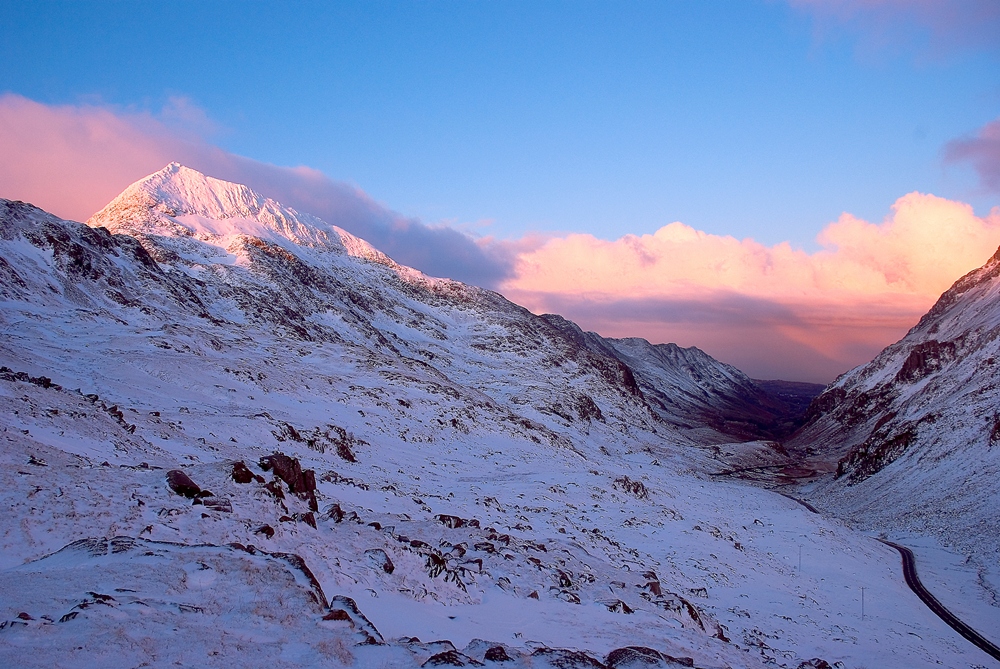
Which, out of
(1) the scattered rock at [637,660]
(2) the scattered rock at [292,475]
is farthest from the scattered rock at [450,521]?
(1) the scattered rock at [637,660]

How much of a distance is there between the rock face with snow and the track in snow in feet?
29.0

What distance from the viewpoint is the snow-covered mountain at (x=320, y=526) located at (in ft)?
26.8

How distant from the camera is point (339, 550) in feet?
41.9

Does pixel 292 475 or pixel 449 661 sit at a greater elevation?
pixel 449 661

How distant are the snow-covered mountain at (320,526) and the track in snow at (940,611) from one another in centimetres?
105

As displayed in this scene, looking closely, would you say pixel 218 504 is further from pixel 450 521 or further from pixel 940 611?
pixel 940 611

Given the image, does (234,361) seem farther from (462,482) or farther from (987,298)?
(987,298)

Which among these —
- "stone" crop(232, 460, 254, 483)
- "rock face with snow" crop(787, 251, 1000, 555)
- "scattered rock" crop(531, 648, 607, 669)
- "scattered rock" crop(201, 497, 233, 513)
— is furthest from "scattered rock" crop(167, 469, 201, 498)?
"rock face with snow" crop(787, 251, 1000, 555)

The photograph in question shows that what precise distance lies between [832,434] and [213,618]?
485 feet

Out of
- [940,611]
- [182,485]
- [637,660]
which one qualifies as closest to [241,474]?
[182,485]

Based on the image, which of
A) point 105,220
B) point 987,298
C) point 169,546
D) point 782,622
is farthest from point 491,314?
point 169,546

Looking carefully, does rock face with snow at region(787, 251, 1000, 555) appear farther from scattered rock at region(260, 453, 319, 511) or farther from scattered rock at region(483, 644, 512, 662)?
Result: scattered rock at region(483, 644, 512, 662)

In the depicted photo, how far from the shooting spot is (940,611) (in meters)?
29.2

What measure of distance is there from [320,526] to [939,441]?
71.5 m
